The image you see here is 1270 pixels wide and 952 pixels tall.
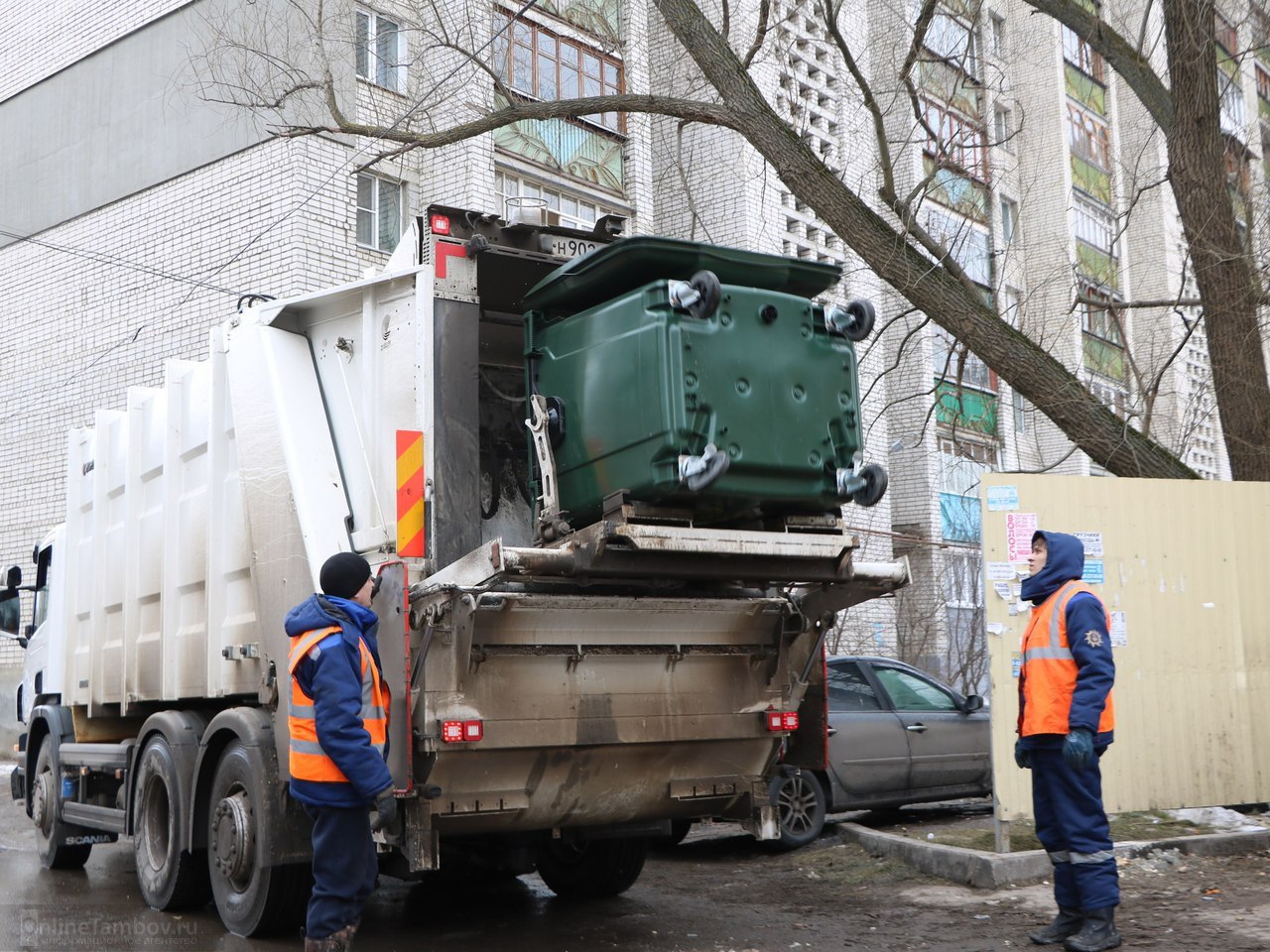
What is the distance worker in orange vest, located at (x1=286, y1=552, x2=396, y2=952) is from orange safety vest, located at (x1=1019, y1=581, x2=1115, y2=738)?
2.77m

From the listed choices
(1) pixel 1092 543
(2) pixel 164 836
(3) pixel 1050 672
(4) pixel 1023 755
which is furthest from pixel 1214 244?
(2) pixel 164 836

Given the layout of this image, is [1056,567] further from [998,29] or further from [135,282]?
[135,282]

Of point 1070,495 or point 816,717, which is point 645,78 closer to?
point 1070,495

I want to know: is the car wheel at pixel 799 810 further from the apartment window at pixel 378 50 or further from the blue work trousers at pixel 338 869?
the apartment window at pixel 378 50

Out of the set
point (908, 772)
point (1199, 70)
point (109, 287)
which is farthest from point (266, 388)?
point (109, 287)

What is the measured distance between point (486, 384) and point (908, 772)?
4888 millimetres

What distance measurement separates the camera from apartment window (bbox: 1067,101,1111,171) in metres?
28.4

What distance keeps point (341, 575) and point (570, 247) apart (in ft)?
7.14

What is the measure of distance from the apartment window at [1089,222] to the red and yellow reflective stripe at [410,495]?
23754 mm

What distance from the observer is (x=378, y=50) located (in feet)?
55.8

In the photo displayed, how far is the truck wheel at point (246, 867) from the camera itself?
5.91 metres

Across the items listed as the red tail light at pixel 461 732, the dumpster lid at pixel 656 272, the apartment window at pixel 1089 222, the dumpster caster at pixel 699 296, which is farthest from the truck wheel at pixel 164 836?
the apartment window at pixel 1089 222

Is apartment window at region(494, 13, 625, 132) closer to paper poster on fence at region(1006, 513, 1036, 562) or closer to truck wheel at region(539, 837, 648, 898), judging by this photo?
paper poster on fence at region(1006, 513, 1036, 562)

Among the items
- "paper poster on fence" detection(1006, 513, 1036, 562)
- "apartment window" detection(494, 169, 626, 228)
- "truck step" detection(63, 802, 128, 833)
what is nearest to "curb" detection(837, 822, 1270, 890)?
"paper poster on fence" detection(1006, 513, 1036, 562)
